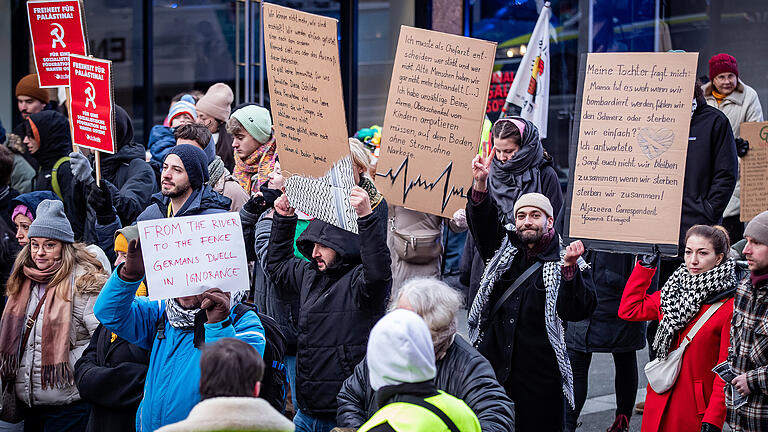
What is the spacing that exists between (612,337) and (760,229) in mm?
1996

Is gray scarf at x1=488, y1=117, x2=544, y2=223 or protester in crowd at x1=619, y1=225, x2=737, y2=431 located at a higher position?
gray scarf at x1=488, y1=117, x2=544, y2=223

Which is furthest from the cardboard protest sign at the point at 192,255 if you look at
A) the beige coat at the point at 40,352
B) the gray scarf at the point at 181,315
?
the beige coat at the point at 40,352

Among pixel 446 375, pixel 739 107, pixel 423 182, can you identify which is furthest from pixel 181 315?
pixel 739 107

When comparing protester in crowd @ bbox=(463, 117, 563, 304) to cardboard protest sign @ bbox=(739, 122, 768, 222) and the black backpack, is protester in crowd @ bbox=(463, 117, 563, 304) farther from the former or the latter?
the black backpack

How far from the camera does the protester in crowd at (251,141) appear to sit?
691 centimetres

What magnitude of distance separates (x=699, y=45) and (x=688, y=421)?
8789 millimetres

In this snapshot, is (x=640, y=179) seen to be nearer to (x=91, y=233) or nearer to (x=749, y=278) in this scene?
(x=749, y=278)

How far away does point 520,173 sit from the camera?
6555 millimetres

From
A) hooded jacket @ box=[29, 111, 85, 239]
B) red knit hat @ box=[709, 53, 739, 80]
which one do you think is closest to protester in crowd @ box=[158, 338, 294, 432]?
hooded jacket @ box=[29, 111, 85, 239]

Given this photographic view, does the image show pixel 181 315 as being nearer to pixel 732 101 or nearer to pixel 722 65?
pixel 722 65

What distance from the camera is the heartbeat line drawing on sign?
230 inches

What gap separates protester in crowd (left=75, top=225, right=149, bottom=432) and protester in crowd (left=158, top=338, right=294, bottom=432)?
123 cm

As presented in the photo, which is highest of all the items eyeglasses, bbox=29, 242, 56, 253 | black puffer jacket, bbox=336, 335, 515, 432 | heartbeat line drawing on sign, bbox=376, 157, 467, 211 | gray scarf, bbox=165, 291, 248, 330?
heartbeat line drawing on sign, bbox=376, 157, 467, 211

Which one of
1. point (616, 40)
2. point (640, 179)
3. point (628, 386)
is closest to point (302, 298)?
point (640, 179)
